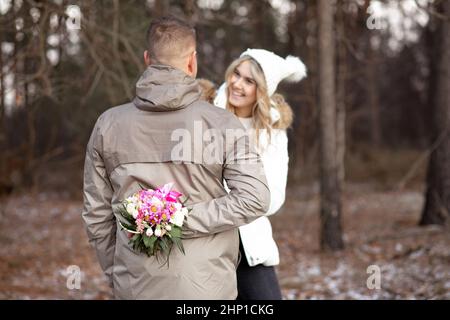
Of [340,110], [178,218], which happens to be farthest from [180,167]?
[340,110]

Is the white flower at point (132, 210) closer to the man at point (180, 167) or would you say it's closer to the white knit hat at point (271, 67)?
the man at point (180, 167)

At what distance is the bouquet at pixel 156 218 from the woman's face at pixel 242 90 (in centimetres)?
139

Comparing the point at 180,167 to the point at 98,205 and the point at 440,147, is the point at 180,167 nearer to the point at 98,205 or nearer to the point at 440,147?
the point at 98,205

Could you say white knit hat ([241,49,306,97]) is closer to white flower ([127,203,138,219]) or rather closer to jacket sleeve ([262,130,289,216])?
jacket sleeve ([262,130,289,216])

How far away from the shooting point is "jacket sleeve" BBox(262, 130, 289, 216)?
11.8ft

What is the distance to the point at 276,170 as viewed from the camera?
3648 millimetres

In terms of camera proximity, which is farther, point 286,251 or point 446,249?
point 286,251

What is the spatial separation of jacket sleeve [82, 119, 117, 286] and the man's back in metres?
0.07

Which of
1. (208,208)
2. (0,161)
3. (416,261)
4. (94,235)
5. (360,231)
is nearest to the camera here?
(208,208)

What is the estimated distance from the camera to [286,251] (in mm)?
9609

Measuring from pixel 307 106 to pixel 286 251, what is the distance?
6944mm

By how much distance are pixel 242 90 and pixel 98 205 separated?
56.1 inches
